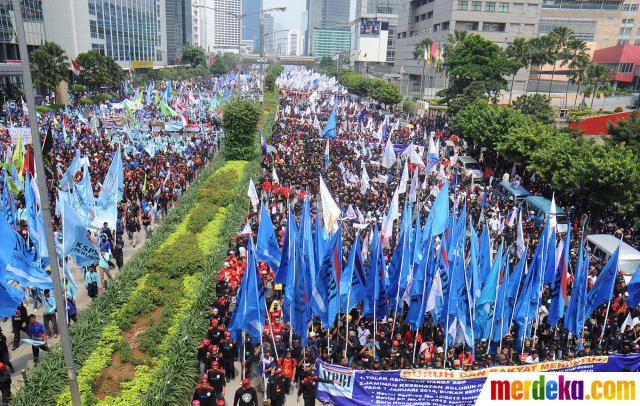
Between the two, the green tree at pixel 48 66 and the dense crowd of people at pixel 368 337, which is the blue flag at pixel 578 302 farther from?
the green tree at pixel 48 66

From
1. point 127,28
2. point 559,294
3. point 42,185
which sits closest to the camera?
point 42,185

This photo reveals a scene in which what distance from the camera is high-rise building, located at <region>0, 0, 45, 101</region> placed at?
49938 millimetres

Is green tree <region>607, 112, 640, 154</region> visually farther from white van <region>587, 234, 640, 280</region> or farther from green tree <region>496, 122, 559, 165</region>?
white van <region>587, 234, 640, 280</region>

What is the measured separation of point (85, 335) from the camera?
10086 millimetres

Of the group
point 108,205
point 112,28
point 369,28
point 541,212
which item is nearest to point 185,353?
point 108,205

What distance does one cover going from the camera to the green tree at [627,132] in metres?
27.8

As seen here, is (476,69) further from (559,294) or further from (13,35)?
(13,35)

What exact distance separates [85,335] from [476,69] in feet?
141

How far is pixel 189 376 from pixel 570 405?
671 cm

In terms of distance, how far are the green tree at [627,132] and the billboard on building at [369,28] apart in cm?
12237

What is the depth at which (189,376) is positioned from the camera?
9.86 meters

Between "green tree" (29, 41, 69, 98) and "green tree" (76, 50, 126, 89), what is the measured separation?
928cm

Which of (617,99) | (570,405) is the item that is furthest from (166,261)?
(617,99)

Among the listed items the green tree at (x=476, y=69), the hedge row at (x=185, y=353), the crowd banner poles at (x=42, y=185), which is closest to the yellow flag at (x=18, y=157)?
the hedge row at (x=185, y=353)
